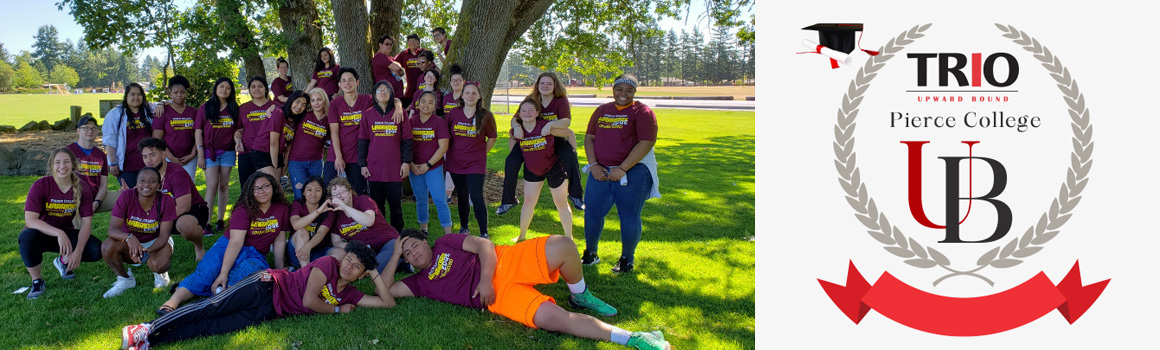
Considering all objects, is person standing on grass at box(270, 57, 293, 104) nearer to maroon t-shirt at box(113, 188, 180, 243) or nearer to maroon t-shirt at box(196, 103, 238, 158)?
maroon t-shirt at box(196, 103, 238, 158)

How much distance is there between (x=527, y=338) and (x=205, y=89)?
30.7 ft

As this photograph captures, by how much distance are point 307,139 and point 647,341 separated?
4.00 metres

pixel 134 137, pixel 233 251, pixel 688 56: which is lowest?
pixel 233 251

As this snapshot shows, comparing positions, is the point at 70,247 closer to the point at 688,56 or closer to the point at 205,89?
the point at 205,89

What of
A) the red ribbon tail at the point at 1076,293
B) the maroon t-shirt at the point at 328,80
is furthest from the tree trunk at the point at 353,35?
the red ribbon tail at the point at 1076,293

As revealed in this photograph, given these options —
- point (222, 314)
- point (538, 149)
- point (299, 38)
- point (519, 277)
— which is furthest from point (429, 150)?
point (299, 38)

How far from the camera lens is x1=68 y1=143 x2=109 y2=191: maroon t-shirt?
17.8 ft

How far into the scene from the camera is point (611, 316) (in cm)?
418

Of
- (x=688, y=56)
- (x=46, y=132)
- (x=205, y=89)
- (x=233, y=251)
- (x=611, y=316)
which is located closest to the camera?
(x=611, y=316)

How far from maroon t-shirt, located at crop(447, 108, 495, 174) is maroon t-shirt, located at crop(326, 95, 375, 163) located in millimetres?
832

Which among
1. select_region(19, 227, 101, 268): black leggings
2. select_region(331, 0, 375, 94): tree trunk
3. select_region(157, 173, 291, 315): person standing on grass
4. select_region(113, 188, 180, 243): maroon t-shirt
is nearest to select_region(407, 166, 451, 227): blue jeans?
select_region(157, 173, 291, 315): person standing on grass

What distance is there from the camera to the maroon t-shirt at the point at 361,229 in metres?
4.84

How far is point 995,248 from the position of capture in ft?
10.8

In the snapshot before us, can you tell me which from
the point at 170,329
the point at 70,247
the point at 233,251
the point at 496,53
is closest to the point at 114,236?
the point at 70,247
